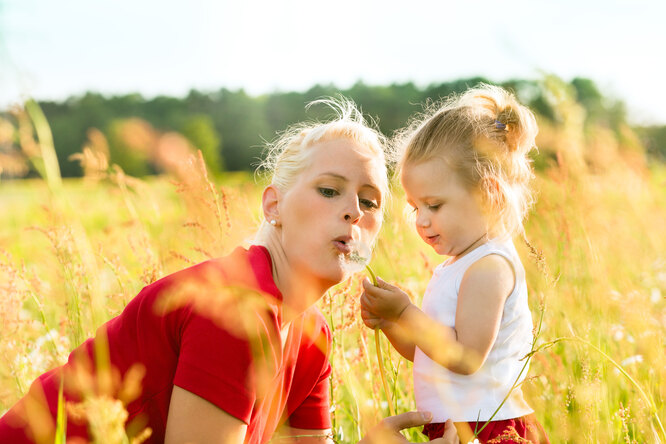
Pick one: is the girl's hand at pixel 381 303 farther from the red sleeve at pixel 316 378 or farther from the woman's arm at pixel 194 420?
the woman's arm at pixel 194 420

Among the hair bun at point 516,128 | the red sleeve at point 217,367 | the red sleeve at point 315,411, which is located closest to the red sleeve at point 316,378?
the red sleeve at point 315,411

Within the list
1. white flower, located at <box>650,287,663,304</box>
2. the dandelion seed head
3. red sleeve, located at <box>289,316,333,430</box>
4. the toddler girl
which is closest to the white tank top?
the toddler girl

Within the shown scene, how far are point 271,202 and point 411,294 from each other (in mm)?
720

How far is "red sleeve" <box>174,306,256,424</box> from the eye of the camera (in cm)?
156

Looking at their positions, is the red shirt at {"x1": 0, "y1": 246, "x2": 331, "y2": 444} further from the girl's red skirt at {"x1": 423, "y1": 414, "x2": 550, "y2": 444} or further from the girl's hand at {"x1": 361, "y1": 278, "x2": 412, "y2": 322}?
the girl's red skirt at {"x1": 423, "y1": 414, "x2": 550, "y2": 444}

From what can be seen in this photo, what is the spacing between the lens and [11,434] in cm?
176

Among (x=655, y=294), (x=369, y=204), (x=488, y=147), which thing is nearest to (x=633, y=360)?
(x=488, y=147)

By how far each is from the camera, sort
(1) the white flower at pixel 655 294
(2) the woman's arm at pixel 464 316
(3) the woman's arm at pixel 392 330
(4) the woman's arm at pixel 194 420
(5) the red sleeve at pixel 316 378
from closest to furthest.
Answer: (4) the woman's arm at pixel 194 420, (2) the woman's arm at pixel 464 316, (3) the woman's arm at pixel 392 330, (5) the red sleeve at pixel 316 378, (1) the white flower at pixel 655 294

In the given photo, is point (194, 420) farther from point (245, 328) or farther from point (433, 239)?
point (433, 239)

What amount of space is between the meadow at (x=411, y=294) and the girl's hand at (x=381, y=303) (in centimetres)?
7

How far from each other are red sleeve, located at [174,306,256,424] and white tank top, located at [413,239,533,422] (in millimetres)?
703

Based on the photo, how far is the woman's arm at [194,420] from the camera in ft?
5.10

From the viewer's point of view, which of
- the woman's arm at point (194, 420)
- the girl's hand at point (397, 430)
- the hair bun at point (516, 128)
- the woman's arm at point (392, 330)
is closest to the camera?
the woman's arm at point (194, 420)

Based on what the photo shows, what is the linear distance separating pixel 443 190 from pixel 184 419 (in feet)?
3.76
